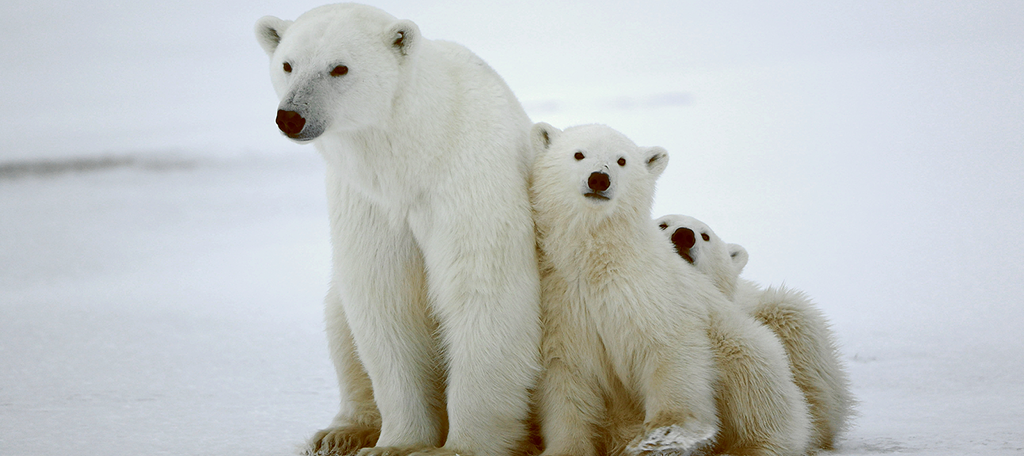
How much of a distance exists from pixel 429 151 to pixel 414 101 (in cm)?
20

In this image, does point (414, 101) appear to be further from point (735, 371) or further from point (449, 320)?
point (735, 371)

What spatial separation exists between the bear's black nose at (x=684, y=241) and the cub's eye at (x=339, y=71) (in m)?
1.77

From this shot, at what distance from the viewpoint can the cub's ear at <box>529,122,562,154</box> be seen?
4.11 meters

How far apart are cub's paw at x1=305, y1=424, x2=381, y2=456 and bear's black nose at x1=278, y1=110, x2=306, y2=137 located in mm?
1500

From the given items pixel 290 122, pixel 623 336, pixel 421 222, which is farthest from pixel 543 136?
pixel 290 122

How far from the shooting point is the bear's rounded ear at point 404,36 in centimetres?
363

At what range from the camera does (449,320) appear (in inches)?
150

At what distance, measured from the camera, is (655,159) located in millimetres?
4168

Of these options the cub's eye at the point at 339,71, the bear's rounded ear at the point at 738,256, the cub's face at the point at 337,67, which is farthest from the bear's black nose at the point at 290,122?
the bear's rounded ear at the point at 738,256

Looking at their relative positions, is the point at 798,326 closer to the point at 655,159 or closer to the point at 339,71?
the point at 655,159

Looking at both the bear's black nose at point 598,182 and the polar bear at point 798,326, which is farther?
the polar bear at point 798,326

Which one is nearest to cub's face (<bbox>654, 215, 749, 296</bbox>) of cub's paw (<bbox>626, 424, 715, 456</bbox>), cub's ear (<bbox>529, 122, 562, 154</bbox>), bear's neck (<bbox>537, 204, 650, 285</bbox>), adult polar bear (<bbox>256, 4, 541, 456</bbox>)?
bear's neck (<bbox>537, 204, 650, 285</bbox>)

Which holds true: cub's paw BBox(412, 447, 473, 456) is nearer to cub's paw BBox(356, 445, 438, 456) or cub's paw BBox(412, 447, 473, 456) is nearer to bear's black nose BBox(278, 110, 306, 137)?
cub's paw BBox(356, 445, 438, 456)

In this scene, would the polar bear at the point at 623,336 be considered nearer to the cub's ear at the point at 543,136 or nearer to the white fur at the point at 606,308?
the white fur at the point at 606,308
